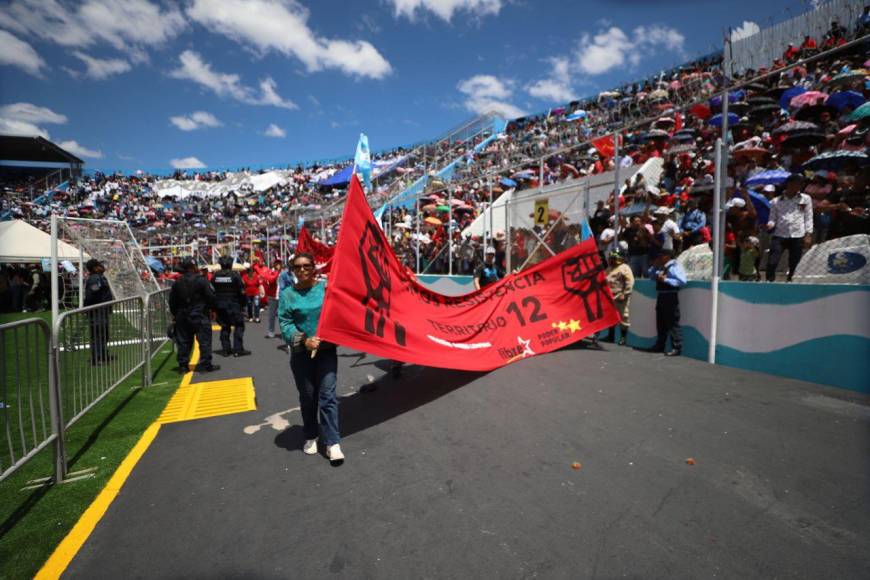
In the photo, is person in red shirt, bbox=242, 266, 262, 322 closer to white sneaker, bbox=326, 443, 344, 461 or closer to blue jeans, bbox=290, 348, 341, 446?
blue jeans, bbox=290, 348, 341, 446

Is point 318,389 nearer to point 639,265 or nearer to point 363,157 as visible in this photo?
point 639,265

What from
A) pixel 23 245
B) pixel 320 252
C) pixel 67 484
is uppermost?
pixel 23 245

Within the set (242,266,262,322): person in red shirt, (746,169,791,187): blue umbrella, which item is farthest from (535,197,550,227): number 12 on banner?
(242,266,262,322): person in red shirt

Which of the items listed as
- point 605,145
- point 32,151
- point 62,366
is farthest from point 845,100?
point 32,151

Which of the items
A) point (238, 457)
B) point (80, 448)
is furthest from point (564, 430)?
point (80, 448)

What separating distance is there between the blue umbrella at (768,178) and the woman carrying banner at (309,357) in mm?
7322

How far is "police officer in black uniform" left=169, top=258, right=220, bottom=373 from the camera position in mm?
7602

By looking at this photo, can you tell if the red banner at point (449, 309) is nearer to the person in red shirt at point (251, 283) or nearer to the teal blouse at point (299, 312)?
the teal blouse at point (299, 312)

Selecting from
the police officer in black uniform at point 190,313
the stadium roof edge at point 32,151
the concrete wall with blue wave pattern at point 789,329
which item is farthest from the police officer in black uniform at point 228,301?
the stadium roof edge at point 32,151

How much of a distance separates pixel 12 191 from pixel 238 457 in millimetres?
56727

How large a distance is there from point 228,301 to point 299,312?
548 cm

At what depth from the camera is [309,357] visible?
4.13 metres

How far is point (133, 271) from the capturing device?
10914mm

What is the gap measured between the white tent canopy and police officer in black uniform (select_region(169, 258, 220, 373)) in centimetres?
1202
